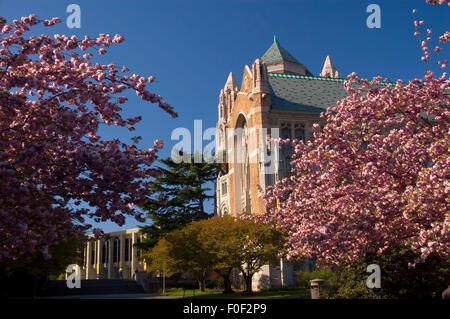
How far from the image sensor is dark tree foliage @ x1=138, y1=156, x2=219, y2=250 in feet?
163

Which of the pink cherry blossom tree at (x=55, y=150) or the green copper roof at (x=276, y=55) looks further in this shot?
the green copper roof at (x=276, y=55)

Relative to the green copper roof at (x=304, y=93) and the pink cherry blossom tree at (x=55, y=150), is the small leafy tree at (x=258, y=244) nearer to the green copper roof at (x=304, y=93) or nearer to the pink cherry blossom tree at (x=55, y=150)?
the green copper roof at (x=304, y=93)

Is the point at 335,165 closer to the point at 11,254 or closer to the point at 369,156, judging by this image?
the point at 369,156

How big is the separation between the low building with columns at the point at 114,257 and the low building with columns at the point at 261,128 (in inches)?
979

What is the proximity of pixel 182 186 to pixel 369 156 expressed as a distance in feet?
138

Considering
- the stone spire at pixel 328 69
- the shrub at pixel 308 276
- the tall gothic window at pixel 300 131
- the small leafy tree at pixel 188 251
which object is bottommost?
the shrub at pixel 308 276

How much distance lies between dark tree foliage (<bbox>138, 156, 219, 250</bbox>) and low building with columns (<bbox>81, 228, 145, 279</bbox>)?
858 inches

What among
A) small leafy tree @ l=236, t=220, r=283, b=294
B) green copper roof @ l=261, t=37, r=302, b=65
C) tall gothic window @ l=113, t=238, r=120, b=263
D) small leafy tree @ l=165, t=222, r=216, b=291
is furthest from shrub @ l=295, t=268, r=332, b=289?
tall gothic window @ l=113, t=238, r=120, b=263

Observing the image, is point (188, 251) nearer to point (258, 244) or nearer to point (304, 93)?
point (258, 244)

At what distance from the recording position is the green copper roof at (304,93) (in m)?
48.3

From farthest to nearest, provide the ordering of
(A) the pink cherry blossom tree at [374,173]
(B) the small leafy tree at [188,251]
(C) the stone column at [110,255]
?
1. (C) the stone column at [110,255]
2. (B) the small leafy tree at [188,251]
3. (A) the pink cherry blossom tree at [374,173]

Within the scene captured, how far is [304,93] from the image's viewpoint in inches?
2004

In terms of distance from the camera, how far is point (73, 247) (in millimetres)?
32688

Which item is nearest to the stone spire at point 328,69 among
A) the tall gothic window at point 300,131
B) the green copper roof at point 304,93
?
the green copper roof at point 304,93
